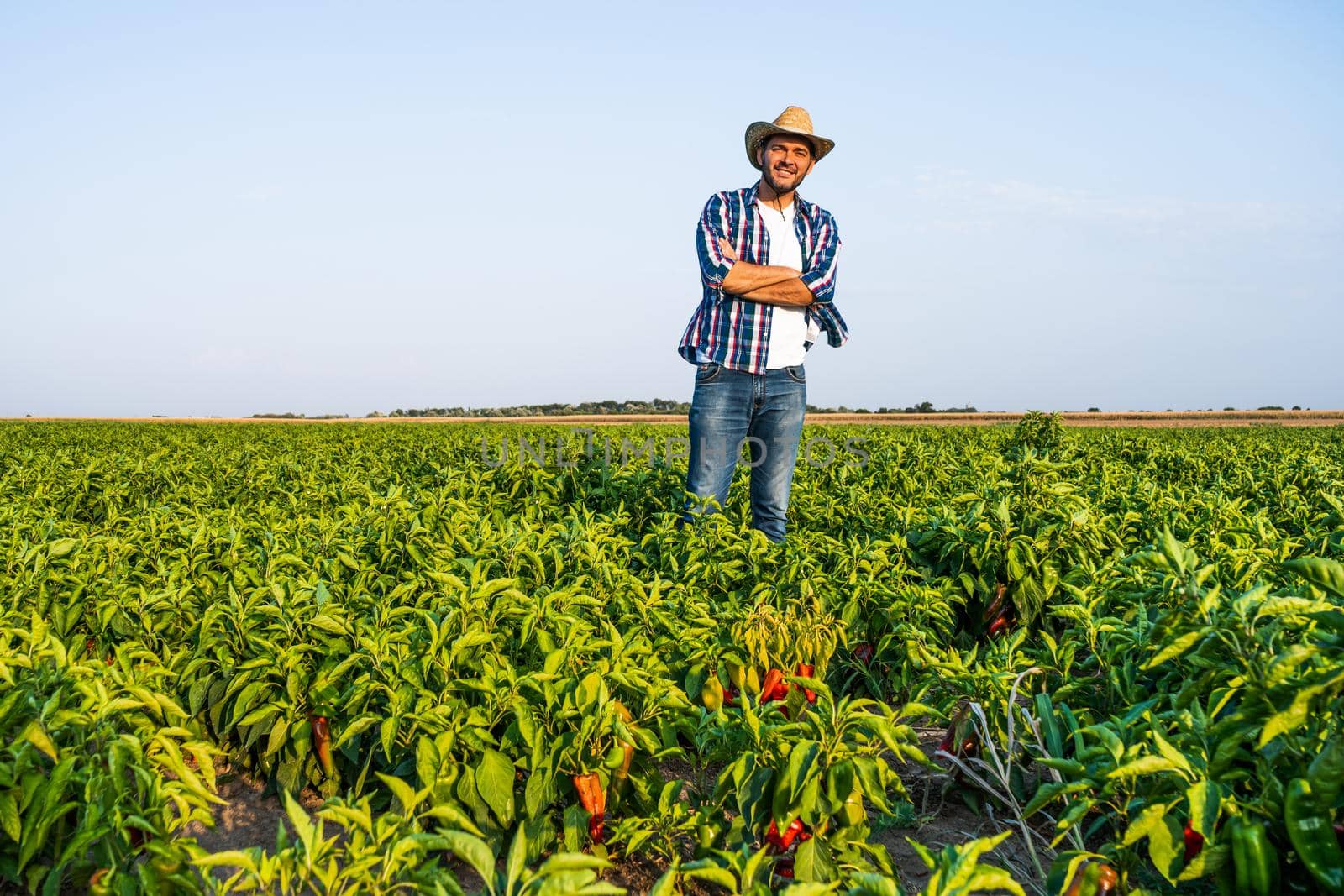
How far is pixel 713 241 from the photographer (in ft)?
15.0

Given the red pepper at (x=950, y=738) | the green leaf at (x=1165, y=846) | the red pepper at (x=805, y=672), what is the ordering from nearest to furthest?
the green leaf at (x=1165, y=846), the red pepper at (x=950, y=738), the red pepper at (x=805, y=672)

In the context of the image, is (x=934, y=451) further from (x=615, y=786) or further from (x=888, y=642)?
(x=615, y=786)

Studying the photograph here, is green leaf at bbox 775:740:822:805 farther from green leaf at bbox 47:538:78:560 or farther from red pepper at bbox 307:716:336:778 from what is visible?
green leaf at bbox 47:538:78:560

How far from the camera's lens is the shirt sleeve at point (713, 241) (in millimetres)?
4523

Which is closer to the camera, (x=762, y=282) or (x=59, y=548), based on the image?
(x=59, y=548)

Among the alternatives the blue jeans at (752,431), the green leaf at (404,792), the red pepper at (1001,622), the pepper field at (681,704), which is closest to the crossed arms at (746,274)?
the blue jeans at (752,431)

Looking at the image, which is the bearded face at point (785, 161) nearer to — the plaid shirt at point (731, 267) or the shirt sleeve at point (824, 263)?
the plaid shirt at point (731, 267)

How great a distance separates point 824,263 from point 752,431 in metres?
1.03

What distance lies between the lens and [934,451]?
9188mm

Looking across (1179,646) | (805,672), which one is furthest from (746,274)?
(1179,646)

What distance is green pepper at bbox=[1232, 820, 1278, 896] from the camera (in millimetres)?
1201

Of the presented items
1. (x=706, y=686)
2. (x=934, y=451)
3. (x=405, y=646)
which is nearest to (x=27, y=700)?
(x=405, y=646)

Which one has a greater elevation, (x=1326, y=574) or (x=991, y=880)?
(x=1326, y=574)

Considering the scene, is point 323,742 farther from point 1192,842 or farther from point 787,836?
point 1192,842
